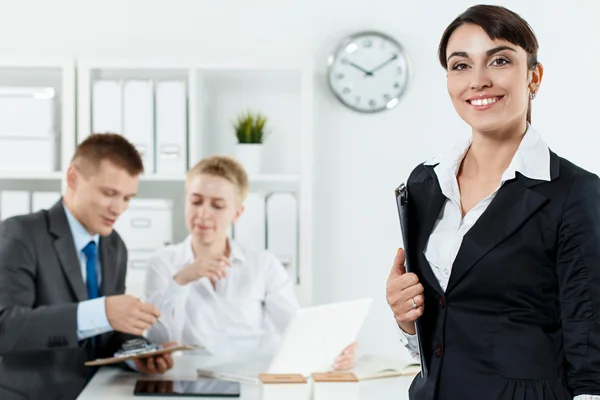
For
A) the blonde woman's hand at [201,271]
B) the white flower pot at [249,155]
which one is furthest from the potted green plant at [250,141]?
the blonde woman's hand at [201,271]

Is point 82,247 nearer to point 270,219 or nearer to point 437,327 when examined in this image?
point 270,219

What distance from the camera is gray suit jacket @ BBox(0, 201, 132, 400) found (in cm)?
244

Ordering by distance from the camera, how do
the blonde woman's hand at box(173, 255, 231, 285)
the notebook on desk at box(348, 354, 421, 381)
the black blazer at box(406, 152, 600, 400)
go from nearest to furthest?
the black blazer at box(406, 152, 600, 400) < the notebook on desk at box(348, 354, 421, 381) < the blonde woman's hand at box(173, 255, 231, 285)

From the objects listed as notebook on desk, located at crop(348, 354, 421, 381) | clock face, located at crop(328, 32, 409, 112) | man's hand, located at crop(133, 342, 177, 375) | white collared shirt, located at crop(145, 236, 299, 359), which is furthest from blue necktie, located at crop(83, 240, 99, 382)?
clock face, located at crop(328, 32, 409, 112)

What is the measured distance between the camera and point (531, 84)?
1418mm

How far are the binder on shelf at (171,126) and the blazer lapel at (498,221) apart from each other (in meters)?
2.59

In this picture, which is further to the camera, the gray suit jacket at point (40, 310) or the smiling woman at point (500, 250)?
the gray suit jacket at point (40, 310)

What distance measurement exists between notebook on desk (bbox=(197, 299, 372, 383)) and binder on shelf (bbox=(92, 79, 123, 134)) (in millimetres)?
1508

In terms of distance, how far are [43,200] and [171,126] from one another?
0.66 m

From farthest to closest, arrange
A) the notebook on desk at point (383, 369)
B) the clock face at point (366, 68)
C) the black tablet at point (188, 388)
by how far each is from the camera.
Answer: the clock face at point (366, 68)
the notebook on desk at point (383, 369)
the black tablet at point (188, 388)

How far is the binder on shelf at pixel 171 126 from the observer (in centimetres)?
376

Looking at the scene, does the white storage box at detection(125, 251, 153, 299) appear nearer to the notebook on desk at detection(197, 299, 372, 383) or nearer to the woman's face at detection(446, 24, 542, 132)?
the notebook on desk at detection(197, 299, 372, 383)

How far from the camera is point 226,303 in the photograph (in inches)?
126

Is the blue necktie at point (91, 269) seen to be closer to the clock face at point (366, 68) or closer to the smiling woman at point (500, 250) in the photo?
the smiling woman at point (500, 250)
